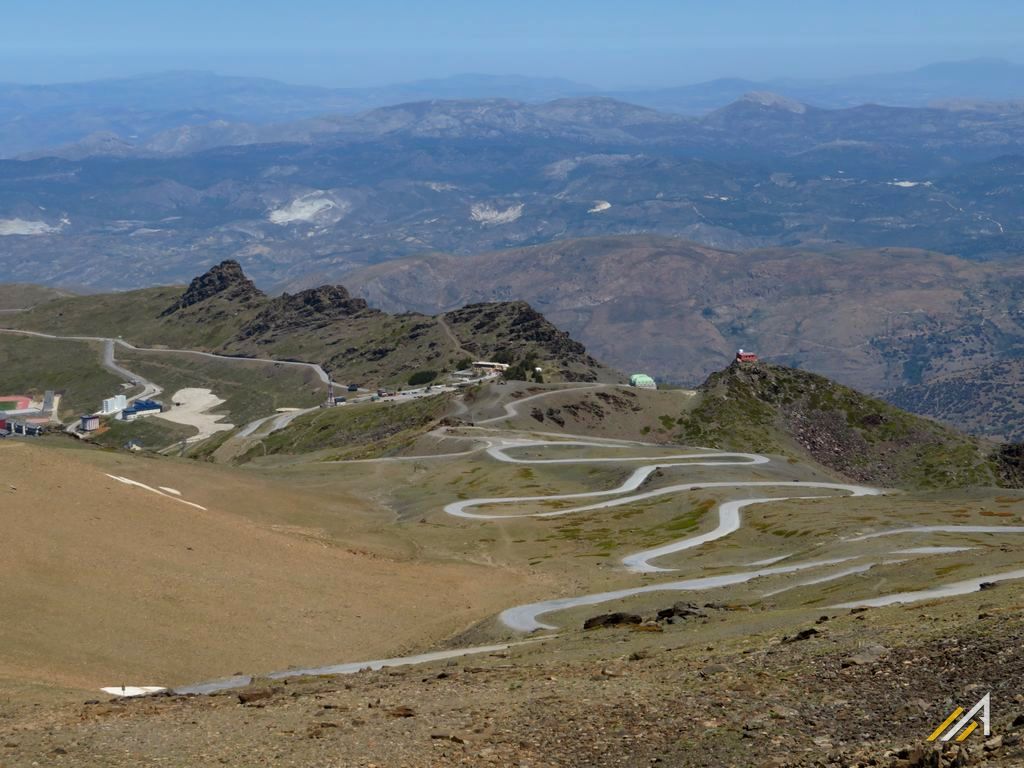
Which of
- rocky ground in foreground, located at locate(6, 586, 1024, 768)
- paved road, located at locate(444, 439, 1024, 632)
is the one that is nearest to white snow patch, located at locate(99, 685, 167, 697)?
rocky ground in foreground, located at locate(6, 586, 1024, 768)

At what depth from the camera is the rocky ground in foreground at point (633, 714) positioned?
2642cm

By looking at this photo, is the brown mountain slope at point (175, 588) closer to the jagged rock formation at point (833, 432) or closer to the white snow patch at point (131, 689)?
the white snow patch at point (131, 689)

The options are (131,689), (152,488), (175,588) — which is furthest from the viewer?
(152,488)

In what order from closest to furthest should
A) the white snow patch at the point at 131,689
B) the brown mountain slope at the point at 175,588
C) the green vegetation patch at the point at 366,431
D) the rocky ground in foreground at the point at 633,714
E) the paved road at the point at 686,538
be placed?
the rocky ground in foreground at the point at 633,714
the white snow patch at the point at 131,689
the brown mountain slope at the point at 175,588
the paved road at the point at 686,538
the green vegetation patch at the point at 366,431

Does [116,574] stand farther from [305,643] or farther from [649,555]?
[649,555]

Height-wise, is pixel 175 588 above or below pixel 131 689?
below

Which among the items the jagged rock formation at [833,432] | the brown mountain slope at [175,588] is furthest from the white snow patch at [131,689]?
the jagged rock formation at [833,432]

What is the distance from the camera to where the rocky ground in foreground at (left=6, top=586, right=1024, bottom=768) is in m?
26.4

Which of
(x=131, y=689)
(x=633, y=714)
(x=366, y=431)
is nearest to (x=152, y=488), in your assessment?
(x=131, y=689)

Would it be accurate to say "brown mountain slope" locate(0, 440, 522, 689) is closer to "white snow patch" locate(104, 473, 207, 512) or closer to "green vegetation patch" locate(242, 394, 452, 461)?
"white snow patch" locate(104, 473, 207, 512)

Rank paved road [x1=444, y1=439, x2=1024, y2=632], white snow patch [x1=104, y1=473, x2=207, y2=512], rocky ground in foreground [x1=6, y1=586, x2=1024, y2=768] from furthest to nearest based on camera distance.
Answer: white snow patch [x1=104, y1=473, x2=207, y2=512] → paved road [x1=444, y1=439, x2=1024, y2=632] → rocky ground in foreground [x1=6, y1=586, x2=1024, y2=768]

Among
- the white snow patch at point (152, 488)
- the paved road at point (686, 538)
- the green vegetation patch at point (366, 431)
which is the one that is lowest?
the green vegetation patch at point (366, 431)

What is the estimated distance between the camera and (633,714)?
29609mm

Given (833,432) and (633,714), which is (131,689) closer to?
(633,714)
